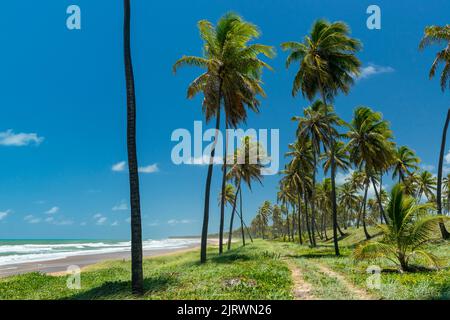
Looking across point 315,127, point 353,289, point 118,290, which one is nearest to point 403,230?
point 353,289

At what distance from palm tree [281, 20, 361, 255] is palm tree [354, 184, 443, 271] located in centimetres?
1085

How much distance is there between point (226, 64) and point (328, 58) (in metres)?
9.53

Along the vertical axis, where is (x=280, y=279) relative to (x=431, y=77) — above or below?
below

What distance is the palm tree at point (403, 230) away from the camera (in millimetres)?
11195

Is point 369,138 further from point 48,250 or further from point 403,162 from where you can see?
point 48,250

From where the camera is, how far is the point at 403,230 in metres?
11.5

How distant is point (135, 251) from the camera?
1109 centimetres

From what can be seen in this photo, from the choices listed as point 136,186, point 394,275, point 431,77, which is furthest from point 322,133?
point 136,186

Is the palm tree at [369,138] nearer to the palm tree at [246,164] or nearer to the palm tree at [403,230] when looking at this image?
the palm tree at [246,164]

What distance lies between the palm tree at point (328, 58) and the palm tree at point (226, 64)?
539cm

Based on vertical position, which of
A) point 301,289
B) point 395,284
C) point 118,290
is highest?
point 395,284

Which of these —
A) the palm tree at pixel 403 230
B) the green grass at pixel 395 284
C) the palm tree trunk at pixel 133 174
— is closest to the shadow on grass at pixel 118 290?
the palm tree trunk at pixel 133 174
